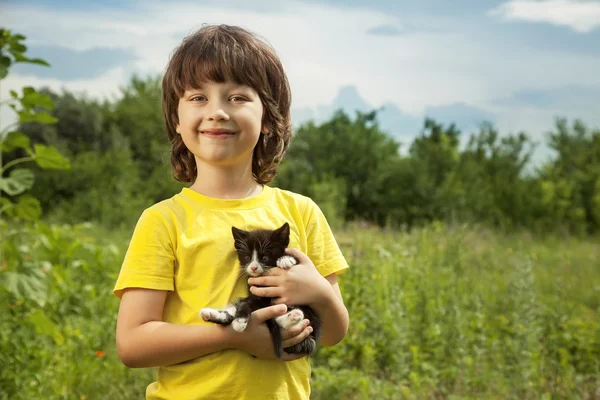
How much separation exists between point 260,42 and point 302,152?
1704 centimetres

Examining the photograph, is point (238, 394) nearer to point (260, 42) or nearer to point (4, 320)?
point (260, 42)

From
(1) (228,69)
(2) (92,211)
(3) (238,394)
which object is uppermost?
(1) (228,69)

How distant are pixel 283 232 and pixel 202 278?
252 millimetres

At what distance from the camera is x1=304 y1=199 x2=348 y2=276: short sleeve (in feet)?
6.81

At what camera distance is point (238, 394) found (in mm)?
1827

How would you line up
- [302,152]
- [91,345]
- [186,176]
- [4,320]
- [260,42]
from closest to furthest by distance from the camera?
[260,42], [186,176], [4,320], [91,345], [302,152]

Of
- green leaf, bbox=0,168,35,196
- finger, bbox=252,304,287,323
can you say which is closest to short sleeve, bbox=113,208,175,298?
finger, bbox=252,304,287,323

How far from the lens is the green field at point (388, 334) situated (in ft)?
13.9

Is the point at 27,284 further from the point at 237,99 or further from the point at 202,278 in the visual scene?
the point at 237,99

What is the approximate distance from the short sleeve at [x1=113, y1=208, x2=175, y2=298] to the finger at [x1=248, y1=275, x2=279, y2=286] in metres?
0.24

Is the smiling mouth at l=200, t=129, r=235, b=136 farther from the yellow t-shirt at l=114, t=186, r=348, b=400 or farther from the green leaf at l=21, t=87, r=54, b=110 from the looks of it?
the green leaf at l=21, t=87, r=54, b=110

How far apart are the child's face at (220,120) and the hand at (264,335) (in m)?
0.45

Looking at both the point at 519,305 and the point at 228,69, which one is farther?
the point at 519,305

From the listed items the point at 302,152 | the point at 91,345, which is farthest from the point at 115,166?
the point at 91,345
